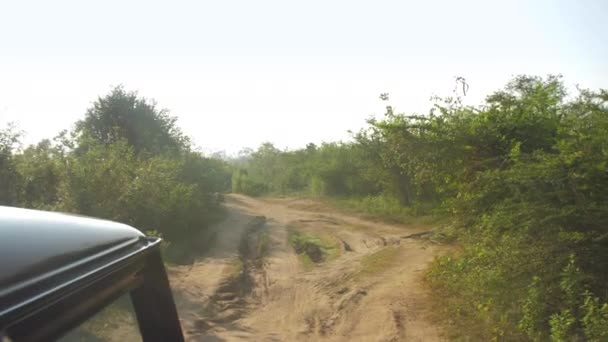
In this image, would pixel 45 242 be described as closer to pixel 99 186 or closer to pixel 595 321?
pixel 595 321

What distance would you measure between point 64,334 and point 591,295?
599 centimetres

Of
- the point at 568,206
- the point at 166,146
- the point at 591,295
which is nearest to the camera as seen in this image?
the point at 591,295

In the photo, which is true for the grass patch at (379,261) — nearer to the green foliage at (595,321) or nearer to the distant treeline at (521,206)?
the distant treeline at (521,206)

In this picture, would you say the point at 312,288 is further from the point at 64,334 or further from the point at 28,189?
the point at 64,334

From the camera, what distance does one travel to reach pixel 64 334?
4.55 feet

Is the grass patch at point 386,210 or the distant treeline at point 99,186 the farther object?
the grass patch at point 386,210

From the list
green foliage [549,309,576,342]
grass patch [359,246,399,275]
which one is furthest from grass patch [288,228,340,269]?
green foliage [549,309,576,342]

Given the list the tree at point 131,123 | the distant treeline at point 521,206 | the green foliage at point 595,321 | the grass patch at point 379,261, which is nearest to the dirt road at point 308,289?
the grass patch at point 379,261

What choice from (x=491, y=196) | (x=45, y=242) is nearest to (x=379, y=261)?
(x=491, y=196)

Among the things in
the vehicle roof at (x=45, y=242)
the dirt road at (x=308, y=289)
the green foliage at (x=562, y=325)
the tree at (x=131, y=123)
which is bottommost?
the dirt road at (x=308, y=289)

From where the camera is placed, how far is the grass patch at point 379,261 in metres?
11.7

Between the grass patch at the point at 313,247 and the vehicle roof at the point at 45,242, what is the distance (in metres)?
10.8

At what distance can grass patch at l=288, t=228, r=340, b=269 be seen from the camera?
13484 mm

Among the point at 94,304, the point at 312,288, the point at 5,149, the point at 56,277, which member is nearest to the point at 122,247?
the point at 94,304
